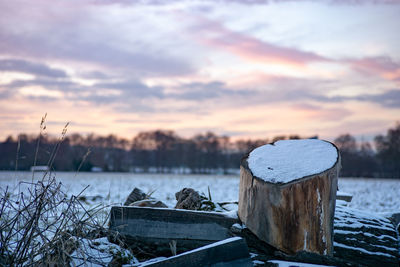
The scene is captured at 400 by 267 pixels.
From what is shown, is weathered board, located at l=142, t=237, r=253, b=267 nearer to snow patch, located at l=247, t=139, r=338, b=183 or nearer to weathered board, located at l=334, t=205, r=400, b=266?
snow patch, located at l=247, t=139, r=338, b=183

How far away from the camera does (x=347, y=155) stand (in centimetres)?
4781

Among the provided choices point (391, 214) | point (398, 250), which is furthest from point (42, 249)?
point (391, 214)

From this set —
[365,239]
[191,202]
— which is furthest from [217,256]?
[365,239]

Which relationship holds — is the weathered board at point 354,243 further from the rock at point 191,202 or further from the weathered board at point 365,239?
the rock at point 191,202

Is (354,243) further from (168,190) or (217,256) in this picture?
(168,190)

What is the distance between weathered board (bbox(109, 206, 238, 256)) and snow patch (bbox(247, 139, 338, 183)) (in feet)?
2.05

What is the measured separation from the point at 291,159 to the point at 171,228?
1404mm

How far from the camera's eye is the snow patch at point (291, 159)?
10.4ft

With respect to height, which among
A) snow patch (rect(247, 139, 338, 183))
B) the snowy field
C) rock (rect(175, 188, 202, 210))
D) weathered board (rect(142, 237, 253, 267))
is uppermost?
snow patch (rect(247, 139, 338, 183))

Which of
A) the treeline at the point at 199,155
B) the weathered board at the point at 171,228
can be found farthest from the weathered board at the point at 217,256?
the treeline at the point at 199,155

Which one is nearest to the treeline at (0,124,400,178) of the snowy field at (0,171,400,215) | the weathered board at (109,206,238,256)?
the snowy field at (0,171,400,215)

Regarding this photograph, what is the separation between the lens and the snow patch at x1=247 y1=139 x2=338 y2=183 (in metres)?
3.16

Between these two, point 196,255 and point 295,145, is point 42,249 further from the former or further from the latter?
point 295,145

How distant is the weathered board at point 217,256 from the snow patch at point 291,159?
28.9 inches
